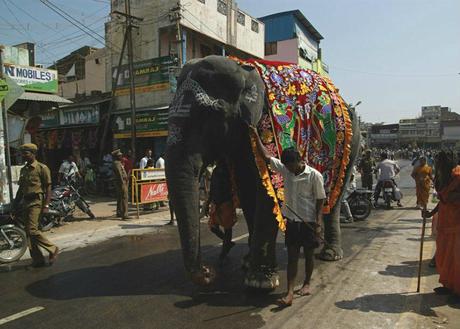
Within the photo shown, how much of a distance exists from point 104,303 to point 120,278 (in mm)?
937

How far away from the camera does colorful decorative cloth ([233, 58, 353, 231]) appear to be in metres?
4.70

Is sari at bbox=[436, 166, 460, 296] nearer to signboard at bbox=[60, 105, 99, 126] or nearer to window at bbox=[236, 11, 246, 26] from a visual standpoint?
signboard at bbox=[60, 105, 99, 126]

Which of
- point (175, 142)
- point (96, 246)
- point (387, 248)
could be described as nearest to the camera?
point (175, 142)

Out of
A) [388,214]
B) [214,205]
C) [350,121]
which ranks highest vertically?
[350,121]

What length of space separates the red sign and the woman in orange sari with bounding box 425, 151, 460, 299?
7353 mm

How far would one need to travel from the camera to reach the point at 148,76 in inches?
686

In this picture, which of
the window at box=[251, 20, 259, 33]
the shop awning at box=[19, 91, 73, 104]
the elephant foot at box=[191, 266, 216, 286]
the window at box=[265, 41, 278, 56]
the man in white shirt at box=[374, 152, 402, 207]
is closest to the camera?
the elephant foot at box=[191, 266, 216, 286]

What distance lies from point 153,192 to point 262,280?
7010mm

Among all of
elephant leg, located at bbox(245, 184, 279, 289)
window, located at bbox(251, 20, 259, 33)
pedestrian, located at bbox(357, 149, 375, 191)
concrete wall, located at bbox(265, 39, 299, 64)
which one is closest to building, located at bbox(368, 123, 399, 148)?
concrete wall, located at bbox(265, 39, 299, 64)

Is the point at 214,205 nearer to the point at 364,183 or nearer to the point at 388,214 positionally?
the point at 388,214

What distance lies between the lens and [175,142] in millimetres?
4191

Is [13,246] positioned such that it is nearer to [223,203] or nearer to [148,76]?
[223,203]

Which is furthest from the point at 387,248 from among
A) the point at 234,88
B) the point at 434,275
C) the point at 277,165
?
the point at 234,88

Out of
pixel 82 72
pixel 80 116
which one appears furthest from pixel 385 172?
pixel 82 72
